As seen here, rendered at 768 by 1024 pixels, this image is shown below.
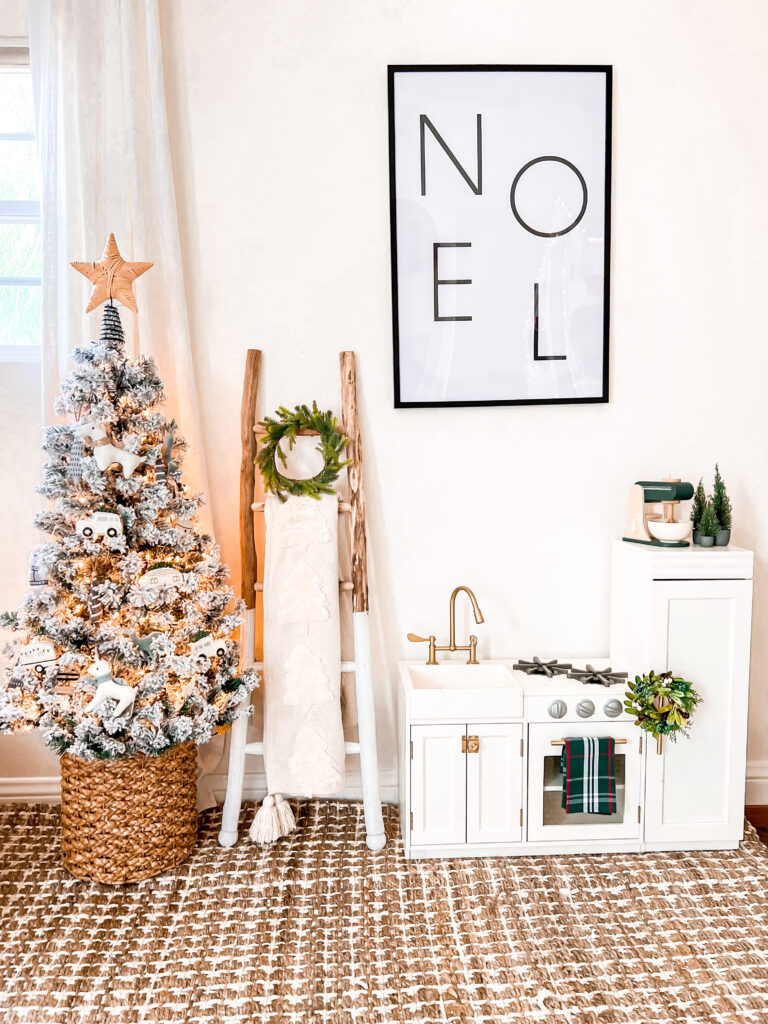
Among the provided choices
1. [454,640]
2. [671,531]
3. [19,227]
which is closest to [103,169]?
[19,227]

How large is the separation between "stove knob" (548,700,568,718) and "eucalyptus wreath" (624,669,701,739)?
173 millimetres

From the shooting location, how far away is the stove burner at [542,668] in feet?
7.81

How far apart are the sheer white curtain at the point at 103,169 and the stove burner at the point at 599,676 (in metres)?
1.37

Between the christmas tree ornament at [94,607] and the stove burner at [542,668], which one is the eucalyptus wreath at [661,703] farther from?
the christmas tree ornament at [94,607]

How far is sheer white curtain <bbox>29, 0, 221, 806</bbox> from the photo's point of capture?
2.29 meters

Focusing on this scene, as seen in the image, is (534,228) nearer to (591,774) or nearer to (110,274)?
(110,274)

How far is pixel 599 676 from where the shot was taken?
2.31 m

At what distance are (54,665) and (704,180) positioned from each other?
7.83ft

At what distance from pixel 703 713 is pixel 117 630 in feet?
5.37

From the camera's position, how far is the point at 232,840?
2281mm

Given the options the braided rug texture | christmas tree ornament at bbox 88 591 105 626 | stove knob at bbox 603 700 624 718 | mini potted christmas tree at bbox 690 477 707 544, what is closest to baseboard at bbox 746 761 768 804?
the braided rug texture

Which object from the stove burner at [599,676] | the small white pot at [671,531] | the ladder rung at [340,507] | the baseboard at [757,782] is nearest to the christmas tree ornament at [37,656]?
the ladder rung at [340,507]

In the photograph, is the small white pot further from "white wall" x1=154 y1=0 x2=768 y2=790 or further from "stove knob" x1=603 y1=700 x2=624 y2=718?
"stove knob" x1=603 y1=700 x2=624 y2=718

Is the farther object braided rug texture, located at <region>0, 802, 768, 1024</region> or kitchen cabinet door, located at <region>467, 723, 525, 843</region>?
kitchen cabinet door, located at <region>467, 723, 525, 843</region>
